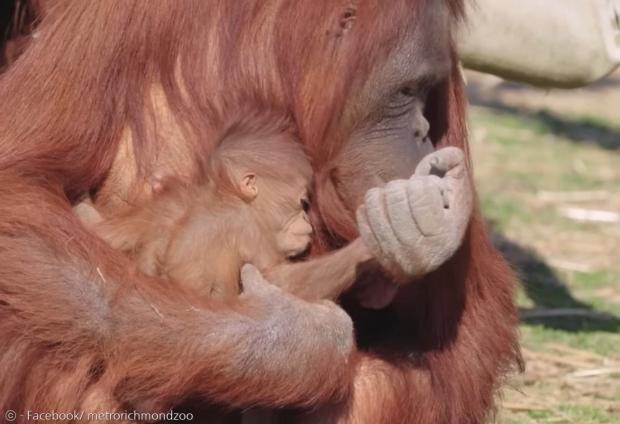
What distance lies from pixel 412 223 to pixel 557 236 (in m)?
4.01

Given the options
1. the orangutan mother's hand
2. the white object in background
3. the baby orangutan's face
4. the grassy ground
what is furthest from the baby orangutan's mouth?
the white object in background

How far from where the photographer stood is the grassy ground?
4.89 meters

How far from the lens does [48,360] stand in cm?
313

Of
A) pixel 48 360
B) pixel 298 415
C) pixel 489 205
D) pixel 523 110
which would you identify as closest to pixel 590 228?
pixel 489 205

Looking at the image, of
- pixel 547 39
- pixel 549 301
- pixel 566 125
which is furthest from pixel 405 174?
pixel 566 125

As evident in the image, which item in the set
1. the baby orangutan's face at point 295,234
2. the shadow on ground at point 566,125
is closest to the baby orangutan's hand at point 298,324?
the baby orangutan's face at point 295,234

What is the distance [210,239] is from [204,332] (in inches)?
A: 10.5

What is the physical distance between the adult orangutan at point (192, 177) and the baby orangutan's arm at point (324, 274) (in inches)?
2.5

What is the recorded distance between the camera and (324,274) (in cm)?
334

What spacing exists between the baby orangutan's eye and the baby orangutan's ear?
5.1 inches

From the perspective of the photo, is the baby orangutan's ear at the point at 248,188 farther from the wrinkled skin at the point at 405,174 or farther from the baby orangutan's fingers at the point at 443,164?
the baby orangutan's fingers at the point at 443,164

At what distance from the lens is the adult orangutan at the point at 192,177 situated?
3.12 meters

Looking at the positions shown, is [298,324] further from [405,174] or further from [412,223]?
[405,174]

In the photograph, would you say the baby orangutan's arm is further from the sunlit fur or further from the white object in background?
the white object in background
